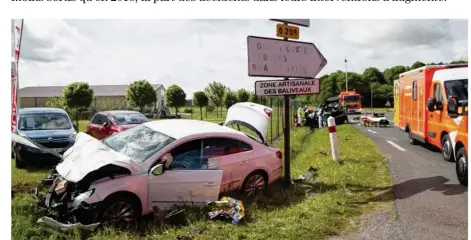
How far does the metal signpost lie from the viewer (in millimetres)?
5227

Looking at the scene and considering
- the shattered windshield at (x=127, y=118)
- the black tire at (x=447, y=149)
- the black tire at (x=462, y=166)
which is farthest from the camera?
the shattered windshield at (x=127, y=118)

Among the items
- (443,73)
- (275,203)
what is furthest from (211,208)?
(443,73)

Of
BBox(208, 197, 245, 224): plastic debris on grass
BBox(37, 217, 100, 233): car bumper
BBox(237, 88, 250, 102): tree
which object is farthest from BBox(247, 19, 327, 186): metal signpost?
BBox(237, 88, 250, 102): tree

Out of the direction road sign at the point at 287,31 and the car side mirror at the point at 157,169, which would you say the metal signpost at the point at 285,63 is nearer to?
the direction road sign at the point at 287,31

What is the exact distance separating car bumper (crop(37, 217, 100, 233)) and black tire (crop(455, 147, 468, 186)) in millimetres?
5185

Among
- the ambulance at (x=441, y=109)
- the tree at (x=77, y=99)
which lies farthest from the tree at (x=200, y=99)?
the ambulance at (x=441, y=109)

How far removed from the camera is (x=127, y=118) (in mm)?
A: 10852

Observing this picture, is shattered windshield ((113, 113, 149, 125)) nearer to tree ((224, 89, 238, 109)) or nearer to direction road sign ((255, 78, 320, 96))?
direction road sign ((255, 78, 320, 96))

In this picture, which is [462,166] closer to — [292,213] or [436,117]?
[436,117]

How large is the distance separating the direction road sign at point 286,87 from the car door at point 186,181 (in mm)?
1272

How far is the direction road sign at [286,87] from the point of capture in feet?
18.2

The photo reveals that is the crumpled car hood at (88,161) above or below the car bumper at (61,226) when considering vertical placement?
above

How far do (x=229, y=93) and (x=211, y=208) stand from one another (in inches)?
876
